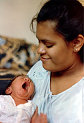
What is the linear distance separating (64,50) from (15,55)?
2.01 meters

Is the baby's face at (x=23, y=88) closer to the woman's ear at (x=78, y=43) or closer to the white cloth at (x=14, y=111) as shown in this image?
the white cloth at (x=14, y=111)

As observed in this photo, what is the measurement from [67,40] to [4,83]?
0.68 meters

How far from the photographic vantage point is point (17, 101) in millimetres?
1140

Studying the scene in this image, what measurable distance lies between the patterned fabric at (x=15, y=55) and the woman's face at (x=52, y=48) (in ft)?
5.74

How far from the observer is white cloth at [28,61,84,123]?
0.85 m

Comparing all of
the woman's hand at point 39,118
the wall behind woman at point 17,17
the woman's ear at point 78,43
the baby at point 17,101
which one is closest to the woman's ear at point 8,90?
the baby at point 17,101

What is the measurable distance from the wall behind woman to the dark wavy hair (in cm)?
224

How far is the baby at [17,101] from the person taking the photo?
102 cm

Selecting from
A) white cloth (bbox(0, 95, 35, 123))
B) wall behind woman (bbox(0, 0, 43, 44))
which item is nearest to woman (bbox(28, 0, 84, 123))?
white cloth (bbox(0, 95, 35, 123))

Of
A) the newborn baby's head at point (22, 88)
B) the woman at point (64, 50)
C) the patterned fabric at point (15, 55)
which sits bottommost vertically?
the patterned fabric at point (15, 55)

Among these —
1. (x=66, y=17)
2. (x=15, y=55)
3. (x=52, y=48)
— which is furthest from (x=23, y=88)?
(x=15, y=55)

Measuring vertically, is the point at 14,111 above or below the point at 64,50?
below

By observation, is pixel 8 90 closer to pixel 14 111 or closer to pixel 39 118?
pixel 14 111

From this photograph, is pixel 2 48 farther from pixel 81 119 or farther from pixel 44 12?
pixel 81 119
